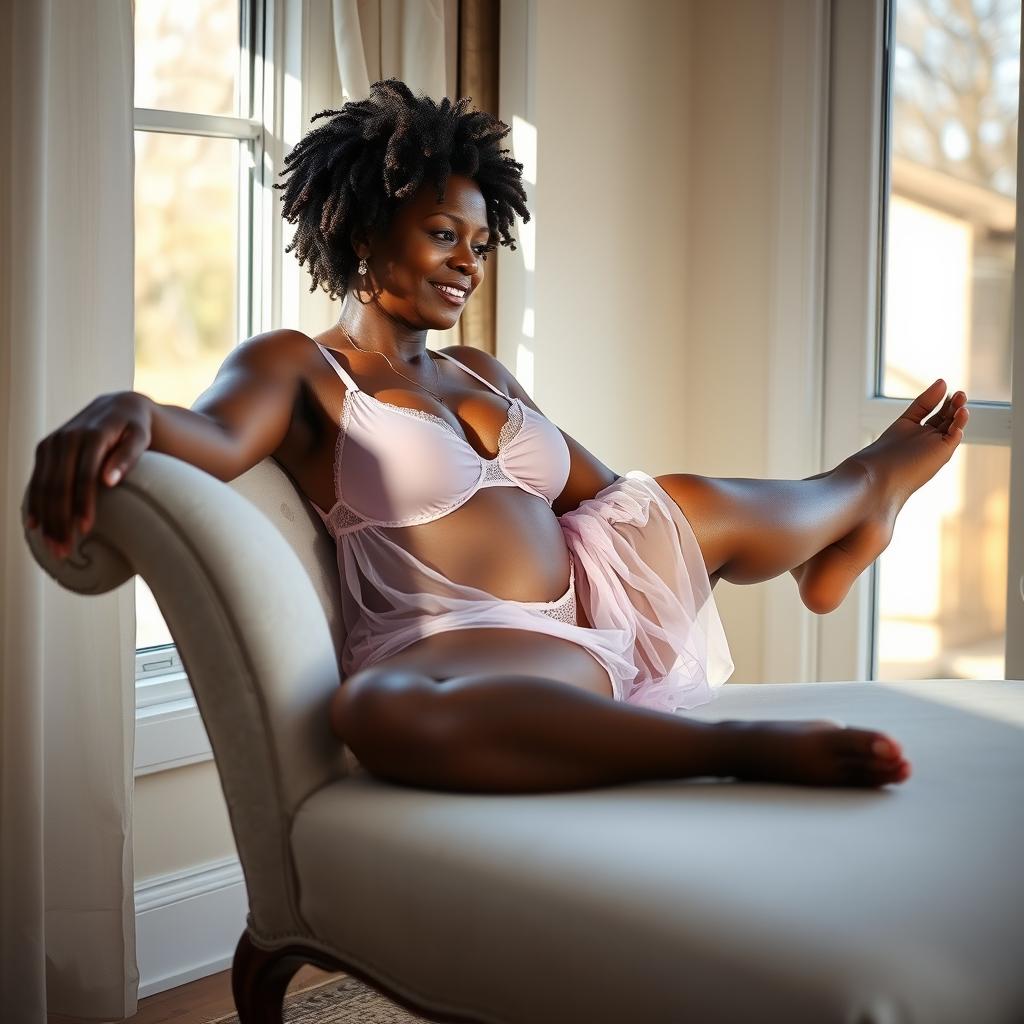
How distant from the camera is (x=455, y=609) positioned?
1700mm

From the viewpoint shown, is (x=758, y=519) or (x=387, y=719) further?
(x=758, y=519)

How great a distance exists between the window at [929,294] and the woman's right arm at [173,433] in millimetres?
1567

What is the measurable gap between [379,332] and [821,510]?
0.75 meters

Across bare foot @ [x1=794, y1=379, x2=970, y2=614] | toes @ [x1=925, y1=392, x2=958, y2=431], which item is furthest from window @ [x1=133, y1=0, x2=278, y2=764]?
toes @ [x1=925, y1=392, x2=958, y2=431]

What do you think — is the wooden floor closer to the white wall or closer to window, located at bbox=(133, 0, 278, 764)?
window, located at bbox=(133, 0, 278, 764)

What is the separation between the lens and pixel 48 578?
188 cm

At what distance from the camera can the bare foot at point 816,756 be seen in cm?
130

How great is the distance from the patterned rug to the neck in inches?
39.5

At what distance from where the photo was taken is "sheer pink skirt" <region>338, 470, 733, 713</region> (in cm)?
170

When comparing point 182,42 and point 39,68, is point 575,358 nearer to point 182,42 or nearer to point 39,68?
point 182,42

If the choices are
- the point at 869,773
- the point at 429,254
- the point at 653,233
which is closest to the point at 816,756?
the point at 869,773

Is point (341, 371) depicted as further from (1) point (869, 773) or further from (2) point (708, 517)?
(1) point (869, 773)

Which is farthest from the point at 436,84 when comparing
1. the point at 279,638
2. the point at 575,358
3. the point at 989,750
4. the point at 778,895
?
the point at 778,895

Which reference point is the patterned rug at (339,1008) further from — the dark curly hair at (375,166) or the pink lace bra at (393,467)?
the dark curly hair at (375,166)
